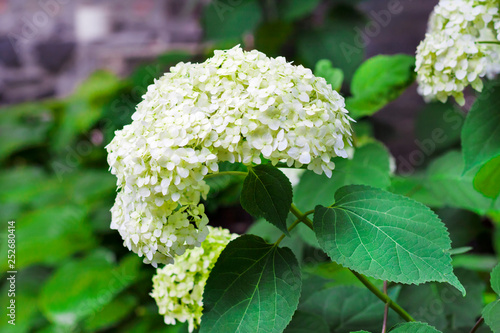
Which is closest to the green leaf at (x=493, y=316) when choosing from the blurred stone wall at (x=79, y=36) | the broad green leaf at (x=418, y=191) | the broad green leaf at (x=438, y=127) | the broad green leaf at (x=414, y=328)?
the broad green leaf at (x=414, y=328)

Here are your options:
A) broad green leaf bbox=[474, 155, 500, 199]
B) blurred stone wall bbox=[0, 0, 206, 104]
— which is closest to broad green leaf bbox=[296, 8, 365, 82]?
broad green leaf bbox=[474, 155, 500, 199]

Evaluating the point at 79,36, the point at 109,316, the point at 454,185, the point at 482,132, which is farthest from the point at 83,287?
the point at 79,36

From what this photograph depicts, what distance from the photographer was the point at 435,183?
0.95m

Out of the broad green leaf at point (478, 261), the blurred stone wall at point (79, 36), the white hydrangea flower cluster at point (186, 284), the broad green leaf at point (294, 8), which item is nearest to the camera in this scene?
the white hydrangea flower cluster at point (186, 284)

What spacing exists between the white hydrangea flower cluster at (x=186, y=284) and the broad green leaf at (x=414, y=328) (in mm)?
226

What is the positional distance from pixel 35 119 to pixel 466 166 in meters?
2.62

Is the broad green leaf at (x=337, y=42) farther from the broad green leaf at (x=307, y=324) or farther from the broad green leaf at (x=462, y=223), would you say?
the broad green leaf at (x=307, y=324)

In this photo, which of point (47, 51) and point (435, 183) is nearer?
point (435, 183)

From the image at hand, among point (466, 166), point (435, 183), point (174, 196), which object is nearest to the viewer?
point (174, 196)

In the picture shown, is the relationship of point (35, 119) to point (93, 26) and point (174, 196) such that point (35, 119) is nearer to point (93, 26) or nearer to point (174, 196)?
point (93, 26)

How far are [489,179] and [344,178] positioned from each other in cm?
24

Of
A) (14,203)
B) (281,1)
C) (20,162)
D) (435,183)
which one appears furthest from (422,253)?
(20,162)

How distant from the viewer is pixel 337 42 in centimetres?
171

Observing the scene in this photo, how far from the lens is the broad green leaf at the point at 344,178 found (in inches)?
29.8
